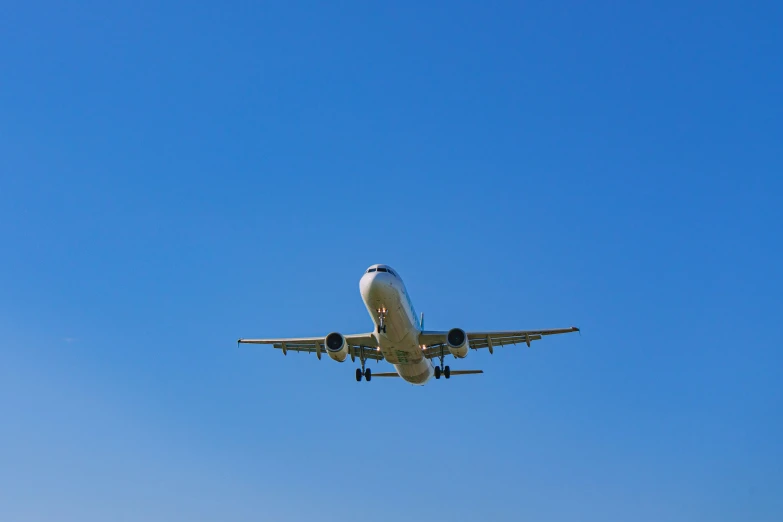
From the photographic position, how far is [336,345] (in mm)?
47594

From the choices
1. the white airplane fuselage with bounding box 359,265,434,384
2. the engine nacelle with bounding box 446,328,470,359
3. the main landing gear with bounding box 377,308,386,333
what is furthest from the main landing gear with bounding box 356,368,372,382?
the main landing gear with bounding box 377,308,386,333

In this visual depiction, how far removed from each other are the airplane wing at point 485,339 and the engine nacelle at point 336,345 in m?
4.60

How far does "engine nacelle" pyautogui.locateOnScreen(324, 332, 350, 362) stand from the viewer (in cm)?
4747

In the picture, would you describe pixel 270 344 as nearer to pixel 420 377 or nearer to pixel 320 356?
pixel 320 356

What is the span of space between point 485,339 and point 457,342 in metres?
4.20

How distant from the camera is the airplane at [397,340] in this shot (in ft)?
143

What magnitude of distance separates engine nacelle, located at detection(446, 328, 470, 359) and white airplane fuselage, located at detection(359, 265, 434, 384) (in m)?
1.79

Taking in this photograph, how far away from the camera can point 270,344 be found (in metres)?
52.5

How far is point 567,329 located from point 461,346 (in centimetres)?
Answer: 617

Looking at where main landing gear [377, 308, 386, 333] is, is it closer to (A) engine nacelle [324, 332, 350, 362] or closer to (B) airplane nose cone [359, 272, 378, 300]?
(B) airplane nose cone [359, 272, 378, 300]

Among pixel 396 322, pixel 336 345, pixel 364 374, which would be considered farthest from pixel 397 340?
pixel 364 374

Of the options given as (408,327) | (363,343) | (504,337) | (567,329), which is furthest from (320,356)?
(567,329)

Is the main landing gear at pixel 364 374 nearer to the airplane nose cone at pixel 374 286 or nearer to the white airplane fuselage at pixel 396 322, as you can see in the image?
the white airplane fuselage at pixel 396 322

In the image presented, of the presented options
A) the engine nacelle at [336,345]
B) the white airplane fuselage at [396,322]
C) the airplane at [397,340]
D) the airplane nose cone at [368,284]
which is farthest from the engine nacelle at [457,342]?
the airplane nose cone at [368,284]
